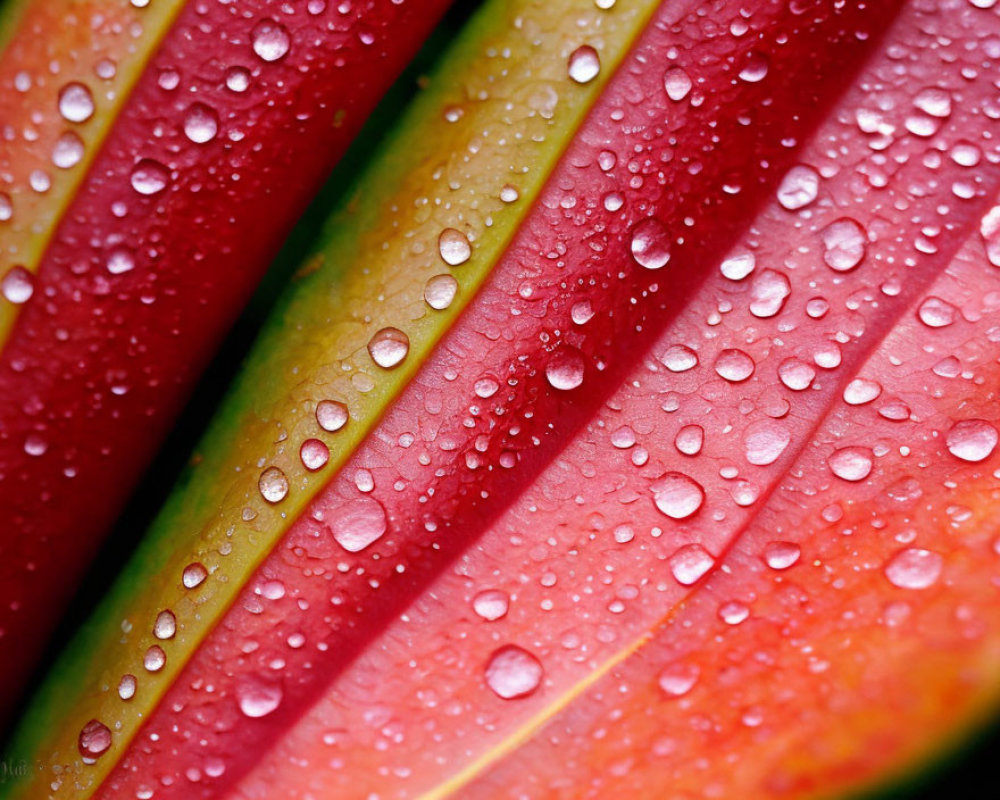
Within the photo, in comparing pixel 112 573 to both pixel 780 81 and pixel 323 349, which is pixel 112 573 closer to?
pixel 323 349

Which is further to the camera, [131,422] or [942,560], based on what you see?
[131,422]

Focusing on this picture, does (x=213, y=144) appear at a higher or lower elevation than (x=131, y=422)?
higher

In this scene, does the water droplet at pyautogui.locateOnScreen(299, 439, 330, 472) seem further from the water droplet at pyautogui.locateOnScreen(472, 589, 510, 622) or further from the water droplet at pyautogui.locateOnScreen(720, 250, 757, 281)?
the water droplet at pyautogui.locateOnScreen(720, 250, 757, 281)

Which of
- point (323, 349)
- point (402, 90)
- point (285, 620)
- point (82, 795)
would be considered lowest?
point (82, 795)

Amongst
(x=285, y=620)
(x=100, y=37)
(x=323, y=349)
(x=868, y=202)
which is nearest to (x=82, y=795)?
(x=285, y=620)

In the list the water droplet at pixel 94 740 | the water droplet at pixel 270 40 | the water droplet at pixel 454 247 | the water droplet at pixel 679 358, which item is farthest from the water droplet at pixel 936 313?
the water droplet at pixel 94 740

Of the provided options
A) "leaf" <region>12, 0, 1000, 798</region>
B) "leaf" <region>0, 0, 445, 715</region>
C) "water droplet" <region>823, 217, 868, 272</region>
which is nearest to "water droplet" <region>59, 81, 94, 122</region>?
"leaf" <region>0, 0, 445, 715</region>
